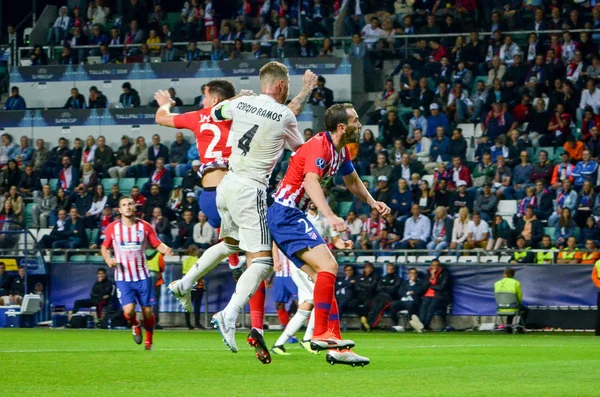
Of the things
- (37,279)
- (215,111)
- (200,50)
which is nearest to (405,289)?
(37,279)

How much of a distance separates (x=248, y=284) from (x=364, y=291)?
538 inches

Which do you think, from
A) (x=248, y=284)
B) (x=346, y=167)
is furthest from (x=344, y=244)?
(x=248, y=284)

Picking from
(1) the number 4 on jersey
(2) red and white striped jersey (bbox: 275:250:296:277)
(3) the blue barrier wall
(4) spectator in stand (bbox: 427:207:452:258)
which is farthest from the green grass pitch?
(4) spectator in stand (bbox: 427:207:452:258)

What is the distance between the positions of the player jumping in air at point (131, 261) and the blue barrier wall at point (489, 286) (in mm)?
8639

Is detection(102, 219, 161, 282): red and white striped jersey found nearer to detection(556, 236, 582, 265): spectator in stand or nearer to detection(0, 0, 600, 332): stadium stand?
detection(0, 0, 600, 332): stadium stand

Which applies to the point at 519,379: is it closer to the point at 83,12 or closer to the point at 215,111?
the point at 215,111

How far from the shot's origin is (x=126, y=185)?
2952 centimetres

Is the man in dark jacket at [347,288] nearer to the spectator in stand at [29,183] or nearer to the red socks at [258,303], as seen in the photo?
the spectator in stand at [29,183]

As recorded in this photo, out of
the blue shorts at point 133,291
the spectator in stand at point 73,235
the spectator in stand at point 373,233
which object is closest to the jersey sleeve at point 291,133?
the blue shorts at point 133,291

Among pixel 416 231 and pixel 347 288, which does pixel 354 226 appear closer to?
pixel 416 231

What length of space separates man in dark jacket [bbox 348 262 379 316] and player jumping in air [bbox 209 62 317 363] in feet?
44.5

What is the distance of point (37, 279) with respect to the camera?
26969mm

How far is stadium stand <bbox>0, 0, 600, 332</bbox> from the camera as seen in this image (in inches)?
985

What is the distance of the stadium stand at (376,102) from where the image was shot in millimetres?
25031
